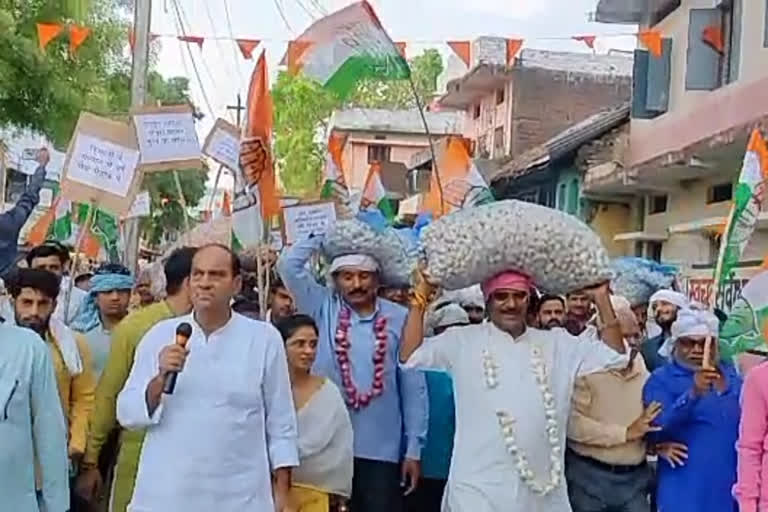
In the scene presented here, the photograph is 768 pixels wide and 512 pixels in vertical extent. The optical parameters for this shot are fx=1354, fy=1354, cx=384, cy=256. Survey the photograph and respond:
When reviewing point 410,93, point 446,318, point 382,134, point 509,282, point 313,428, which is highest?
point 410,93

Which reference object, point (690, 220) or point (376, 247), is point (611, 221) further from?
point (376, 247)

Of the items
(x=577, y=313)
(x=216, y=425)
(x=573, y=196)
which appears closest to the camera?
(x=216, y=425)

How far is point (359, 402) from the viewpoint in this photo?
20.8ft

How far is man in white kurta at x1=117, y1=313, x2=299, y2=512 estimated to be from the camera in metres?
4.76

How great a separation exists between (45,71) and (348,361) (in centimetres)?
1063

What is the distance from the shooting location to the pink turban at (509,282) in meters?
5.52

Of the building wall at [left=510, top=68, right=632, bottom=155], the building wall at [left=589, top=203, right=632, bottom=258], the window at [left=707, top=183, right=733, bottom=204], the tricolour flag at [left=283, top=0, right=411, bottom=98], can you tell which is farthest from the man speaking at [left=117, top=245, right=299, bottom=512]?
the building wall at [left=510, top=68, right=632, bottom=155]

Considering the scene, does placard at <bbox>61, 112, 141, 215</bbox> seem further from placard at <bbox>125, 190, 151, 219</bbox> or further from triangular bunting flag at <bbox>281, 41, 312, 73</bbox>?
placard at <bbox>125, 190, 151, 219</bbox>

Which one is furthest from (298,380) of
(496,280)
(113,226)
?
(113,226)

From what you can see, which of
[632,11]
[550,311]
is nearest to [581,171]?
[632,11]

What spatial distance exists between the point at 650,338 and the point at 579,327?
1.01 m

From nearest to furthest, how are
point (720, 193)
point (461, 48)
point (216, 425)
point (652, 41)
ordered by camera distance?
1. point (216, 425)
2. point (461, 48)
3. point (720, 193)
4. point (652, 41)

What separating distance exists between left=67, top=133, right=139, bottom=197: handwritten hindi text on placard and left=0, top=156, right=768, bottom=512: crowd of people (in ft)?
4.83

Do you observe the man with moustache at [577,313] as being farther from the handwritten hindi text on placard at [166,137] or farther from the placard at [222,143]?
the handwritten hindi text on placard at [166,137]
